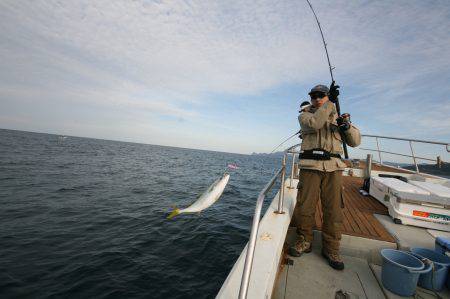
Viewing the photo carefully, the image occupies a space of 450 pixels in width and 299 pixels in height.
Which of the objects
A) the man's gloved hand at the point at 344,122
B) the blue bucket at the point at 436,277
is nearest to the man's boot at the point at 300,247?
the blue bucket at the point at 436,277

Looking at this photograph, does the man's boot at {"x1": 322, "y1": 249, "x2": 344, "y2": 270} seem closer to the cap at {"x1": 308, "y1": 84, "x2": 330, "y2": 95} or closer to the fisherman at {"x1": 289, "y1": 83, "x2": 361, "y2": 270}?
the fisherman at {"x1": 289, "y1": 83, "x2": 361, "y2": 270}

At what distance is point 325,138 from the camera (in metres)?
3.43

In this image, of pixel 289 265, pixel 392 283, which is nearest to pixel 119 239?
pixel 289 265

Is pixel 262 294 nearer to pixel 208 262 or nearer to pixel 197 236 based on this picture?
pixel 208 262

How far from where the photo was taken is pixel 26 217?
7984 millimetres

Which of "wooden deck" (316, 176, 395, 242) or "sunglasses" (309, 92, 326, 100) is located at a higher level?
"sunglasses" (309, 92, 326, 100)

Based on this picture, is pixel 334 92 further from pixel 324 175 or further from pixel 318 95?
pixel 324 175

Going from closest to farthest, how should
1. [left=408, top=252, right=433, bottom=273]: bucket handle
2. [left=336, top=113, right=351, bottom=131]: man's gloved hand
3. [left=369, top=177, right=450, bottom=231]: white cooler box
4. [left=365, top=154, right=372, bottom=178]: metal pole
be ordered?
[left=408, top=252, right=433, bottom=273]: bucket handle < [left=336, top=113, right=351, bottom=131]: man's gloved hand < [left=369, top=177, right=450, bottom=231]: white cooler box < [left=365, top=154, right=372, bottom=178]: metal pole

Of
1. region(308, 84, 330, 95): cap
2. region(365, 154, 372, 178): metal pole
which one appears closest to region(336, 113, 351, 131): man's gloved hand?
region(308, 84, 330, 95): cap

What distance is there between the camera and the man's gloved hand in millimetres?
3107

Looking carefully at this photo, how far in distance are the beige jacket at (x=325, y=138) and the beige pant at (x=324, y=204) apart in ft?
0.47

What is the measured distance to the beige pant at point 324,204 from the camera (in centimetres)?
332

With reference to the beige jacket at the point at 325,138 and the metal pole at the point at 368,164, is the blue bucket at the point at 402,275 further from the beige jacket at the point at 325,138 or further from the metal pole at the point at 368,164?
the metal pole at the point at 368,164

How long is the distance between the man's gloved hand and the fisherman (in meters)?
0.09
